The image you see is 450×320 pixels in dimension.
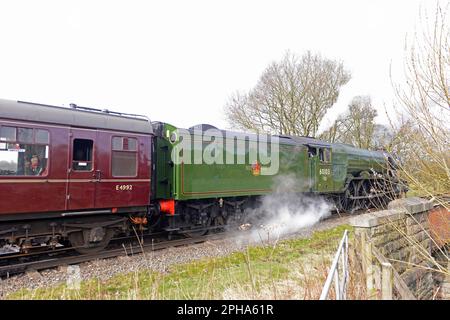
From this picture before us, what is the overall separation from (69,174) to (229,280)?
3.82 metres

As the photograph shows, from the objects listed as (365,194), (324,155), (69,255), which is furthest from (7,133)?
(365,194)

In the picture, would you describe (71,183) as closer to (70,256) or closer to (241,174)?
(70,256)

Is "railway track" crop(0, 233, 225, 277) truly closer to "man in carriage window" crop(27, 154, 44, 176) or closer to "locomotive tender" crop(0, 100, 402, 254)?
"locomotive tender" crop(0, 100, 402, 254)

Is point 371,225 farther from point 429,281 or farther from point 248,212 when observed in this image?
point 248,212

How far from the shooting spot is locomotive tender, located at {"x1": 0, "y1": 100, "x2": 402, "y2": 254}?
5.99 meters

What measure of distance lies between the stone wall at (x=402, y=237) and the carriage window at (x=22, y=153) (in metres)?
5.76

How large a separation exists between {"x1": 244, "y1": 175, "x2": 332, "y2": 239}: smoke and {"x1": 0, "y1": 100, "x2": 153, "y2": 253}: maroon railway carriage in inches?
175

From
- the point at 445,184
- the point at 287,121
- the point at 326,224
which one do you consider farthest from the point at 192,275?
the point at 287,121

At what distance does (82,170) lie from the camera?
6.78 meters

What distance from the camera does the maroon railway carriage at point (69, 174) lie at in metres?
5.91

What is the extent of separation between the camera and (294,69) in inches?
1019

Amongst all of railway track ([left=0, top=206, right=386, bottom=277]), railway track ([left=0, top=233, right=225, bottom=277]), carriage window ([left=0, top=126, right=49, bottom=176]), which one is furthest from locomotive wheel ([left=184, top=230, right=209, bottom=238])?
carriage window ([left=0, top=126, right=49, bottom=176])

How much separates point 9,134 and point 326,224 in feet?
31.5
